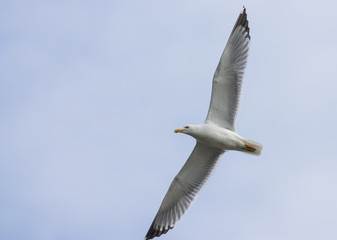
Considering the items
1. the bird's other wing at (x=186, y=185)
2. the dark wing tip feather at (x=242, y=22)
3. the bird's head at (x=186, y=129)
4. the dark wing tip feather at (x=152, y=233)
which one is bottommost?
the dark wing tip feather at (x=152, y=233)

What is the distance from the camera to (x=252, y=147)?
12734 mm

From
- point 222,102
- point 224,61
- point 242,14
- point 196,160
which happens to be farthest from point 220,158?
point 242,14

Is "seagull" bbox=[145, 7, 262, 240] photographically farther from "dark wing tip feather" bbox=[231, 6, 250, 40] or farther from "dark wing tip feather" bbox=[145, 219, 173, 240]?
"dark wing tip feather" bbox=[145, 219, 173, 240]

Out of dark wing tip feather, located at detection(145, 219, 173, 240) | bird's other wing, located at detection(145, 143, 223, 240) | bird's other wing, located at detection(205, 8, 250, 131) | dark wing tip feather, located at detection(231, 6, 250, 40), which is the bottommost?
dark wing tip feather, located at detection(145, 219, 173, 240)

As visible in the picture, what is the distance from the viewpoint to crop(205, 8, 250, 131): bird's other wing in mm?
12711

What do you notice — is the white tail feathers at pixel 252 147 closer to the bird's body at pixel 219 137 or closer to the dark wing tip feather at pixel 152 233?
the bird's body at pixel 219 137

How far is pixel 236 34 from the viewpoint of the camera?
13.1 meters

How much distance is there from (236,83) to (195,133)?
139cm

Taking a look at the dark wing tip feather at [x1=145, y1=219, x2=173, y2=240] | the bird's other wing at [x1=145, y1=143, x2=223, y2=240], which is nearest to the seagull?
the bird's other wing at [x1=145, y1=143, x2=223, y2=240]

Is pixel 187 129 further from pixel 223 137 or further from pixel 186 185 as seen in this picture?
pixel 186 185

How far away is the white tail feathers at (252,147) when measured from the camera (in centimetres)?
1270

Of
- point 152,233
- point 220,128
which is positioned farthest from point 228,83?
point 152,233

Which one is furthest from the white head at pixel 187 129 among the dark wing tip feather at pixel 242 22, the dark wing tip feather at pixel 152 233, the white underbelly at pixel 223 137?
the dark wing tip feather at pixel 152 233

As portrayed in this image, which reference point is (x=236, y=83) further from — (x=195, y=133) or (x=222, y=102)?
(x=195, y=133)
